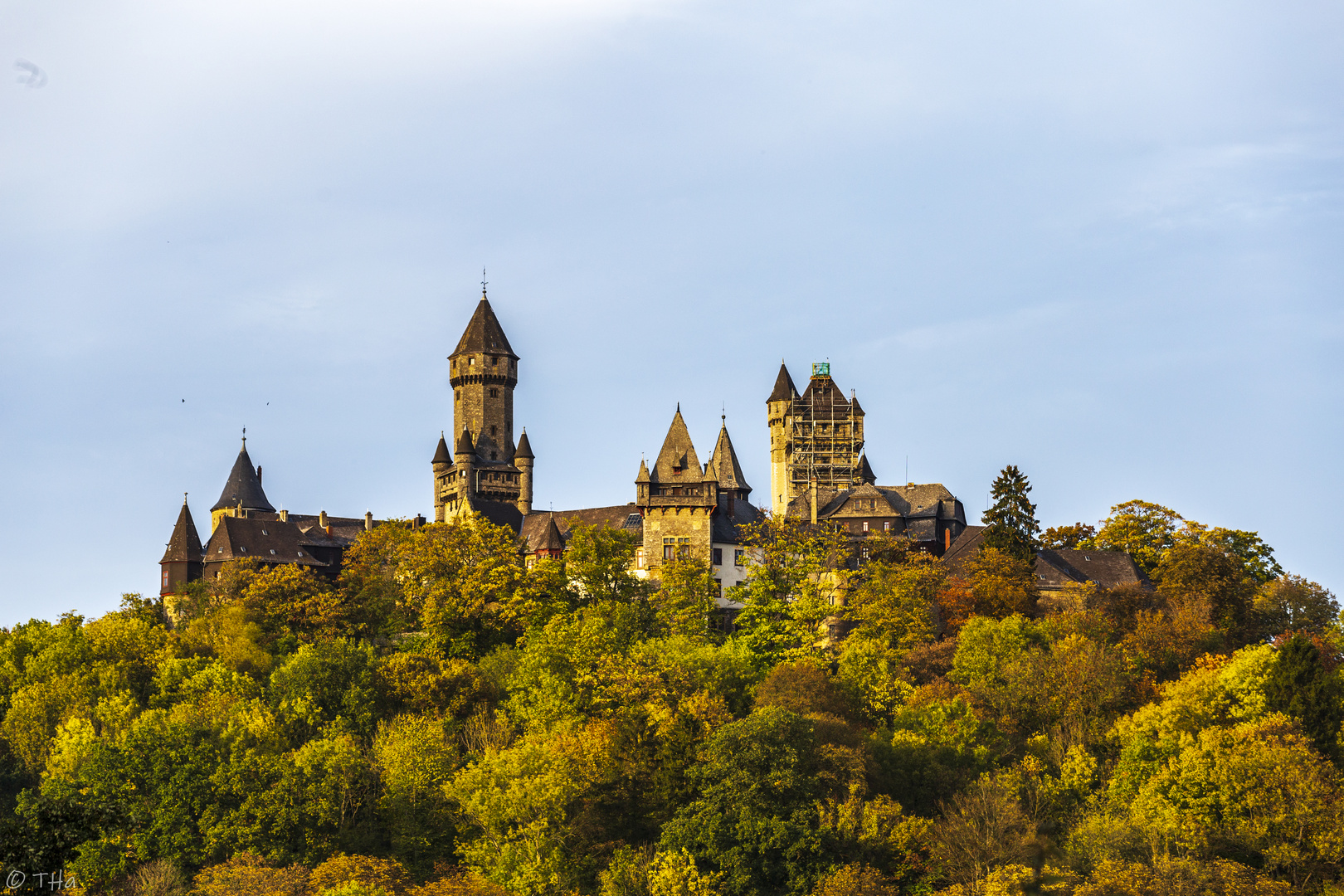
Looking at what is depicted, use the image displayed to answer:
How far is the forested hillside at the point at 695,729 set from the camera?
184ft

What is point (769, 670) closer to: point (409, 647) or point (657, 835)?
point (657, 835)

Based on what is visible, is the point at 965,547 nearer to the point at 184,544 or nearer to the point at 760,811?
the point at 760,811

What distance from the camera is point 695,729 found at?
62.5 meters

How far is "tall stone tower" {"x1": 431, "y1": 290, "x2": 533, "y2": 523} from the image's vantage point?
342ft

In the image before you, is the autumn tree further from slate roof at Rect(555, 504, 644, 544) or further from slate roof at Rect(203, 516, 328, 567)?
slate roof at Rect(203, 516, 328, 567)

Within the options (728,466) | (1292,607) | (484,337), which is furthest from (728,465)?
(1292,607)

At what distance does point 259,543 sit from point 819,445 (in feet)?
123

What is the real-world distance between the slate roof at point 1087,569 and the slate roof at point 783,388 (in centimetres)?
3469

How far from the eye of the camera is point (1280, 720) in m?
60.3

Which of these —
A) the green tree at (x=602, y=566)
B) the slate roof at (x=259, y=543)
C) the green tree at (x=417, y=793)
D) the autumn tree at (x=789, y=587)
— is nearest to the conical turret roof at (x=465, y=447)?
the slate roof at (x=259, y=543)

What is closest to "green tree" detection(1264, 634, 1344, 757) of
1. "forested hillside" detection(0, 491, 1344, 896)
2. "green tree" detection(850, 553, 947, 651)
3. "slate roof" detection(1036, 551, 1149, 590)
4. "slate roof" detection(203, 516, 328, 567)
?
"forested hillside" detection(0, 491, 1344, 896)

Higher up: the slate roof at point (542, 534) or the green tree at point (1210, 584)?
the slate roof at point (542, 534)

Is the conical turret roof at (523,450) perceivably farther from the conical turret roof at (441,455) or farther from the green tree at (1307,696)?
the green tree at (1307,696)

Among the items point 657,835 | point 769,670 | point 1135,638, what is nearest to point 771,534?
point 769,670
